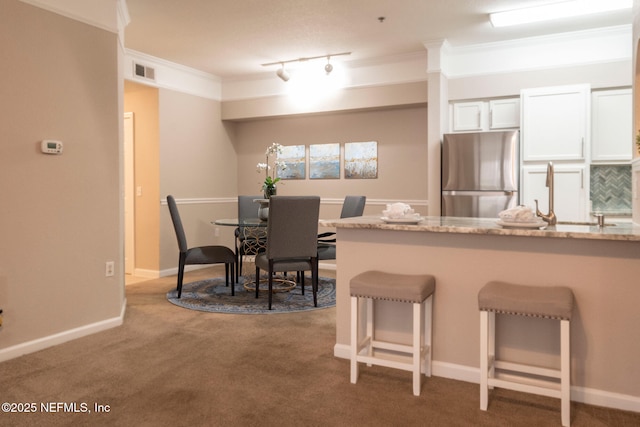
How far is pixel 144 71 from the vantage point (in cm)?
558

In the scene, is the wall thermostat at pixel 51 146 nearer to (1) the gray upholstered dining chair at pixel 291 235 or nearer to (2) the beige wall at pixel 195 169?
(1) the gray upholstered dining chair at pixel 291 235

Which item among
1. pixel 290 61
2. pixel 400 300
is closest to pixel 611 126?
pixel 400 300

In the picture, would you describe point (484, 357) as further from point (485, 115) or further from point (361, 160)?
point (361, 160)

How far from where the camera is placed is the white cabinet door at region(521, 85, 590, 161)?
459 centimetres

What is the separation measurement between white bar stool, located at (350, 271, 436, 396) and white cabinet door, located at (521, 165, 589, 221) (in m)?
2.56

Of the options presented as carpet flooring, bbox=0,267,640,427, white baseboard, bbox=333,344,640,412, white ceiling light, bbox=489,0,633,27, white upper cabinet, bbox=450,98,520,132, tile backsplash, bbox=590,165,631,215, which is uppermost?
white ceiling light, bbox=489,0,633,27

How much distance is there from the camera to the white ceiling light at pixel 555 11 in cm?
399

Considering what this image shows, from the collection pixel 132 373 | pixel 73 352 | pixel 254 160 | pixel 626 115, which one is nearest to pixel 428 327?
pixel 132 373

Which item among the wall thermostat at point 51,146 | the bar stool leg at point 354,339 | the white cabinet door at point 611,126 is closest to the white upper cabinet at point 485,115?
the white cabinet door at point 611,126

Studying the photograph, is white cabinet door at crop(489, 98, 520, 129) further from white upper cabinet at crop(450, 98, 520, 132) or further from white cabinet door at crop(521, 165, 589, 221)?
white cabinet door at crop(521, 165, 589, 221)

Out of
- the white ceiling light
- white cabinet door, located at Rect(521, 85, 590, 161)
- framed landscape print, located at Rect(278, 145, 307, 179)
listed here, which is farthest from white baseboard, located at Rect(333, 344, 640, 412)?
framed landscape print, located at Rect(278, 145, 307, 179)

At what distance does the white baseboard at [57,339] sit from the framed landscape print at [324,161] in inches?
136

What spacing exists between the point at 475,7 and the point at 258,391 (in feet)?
11.8

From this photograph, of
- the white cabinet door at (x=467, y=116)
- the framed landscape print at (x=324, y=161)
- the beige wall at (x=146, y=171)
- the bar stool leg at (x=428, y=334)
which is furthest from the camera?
the framed landscape print at (x=324, y=161)
